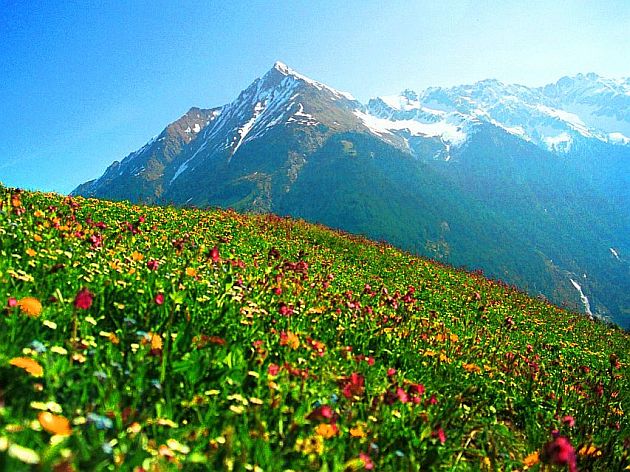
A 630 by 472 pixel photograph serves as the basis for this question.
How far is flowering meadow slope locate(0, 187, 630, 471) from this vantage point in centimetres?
261

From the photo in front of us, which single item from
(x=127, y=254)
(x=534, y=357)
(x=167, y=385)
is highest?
(x=127, y=254)

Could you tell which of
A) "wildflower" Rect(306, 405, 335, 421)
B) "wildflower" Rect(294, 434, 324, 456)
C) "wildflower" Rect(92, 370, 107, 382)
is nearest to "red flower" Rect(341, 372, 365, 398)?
"wildflower" Rect(306, 405, 335, 421)

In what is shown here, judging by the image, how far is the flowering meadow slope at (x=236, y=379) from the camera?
2605 mm

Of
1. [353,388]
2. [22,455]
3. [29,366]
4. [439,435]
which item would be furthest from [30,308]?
[439,435]

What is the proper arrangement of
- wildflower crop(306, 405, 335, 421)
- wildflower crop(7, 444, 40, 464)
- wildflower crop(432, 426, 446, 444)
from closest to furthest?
1. wildflower crop(7, 444, 40, 464)
2. wildflower crop(306, 405, 335, 421)
3. wildflower crop(432, 426, 446, 444)

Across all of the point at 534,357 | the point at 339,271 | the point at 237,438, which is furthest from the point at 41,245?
the point at 534,357

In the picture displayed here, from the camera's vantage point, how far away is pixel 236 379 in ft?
11.8

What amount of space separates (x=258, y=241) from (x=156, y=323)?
29.1 feet

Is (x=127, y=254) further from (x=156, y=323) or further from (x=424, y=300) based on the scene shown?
(x=424, y=300)

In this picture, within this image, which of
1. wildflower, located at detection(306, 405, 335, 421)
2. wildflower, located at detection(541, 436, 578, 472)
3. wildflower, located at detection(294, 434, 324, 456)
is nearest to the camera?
wildflower, located at detection(541, 436, 578, 472)

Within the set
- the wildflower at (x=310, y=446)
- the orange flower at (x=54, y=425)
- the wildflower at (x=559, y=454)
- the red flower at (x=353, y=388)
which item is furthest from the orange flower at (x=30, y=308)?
the wildflower at (x=559, y=454)

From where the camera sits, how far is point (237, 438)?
2.91 m

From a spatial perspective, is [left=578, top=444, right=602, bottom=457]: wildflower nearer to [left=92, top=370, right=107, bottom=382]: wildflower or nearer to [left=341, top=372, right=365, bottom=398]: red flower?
[left=341, top=372, right=365, bottom=398]: red flower

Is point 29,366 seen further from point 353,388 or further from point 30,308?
point 353,388
